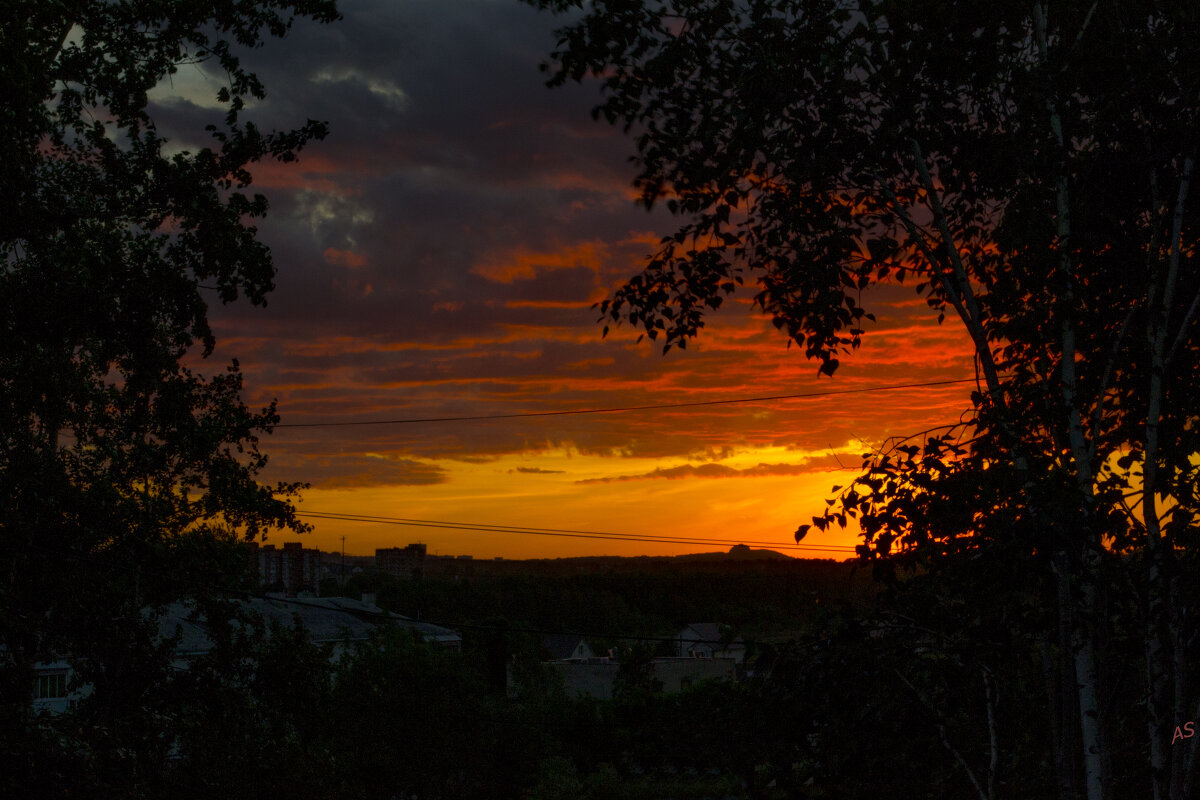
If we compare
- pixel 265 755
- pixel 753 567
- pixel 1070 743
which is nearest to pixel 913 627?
pixel 1070 743

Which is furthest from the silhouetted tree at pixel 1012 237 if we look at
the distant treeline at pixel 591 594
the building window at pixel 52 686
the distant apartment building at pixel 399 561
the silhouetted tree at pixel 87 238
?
the distant apartment building at pixel 399 561

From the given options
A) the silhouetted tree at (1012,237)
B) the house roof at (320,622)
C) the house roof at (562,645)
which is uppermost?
the silhouetted tree at (1012,237)

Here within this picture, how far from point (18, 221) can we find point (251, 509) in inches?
357

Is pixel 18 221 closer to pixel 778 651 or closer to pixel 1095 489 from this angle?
pixel 778 651

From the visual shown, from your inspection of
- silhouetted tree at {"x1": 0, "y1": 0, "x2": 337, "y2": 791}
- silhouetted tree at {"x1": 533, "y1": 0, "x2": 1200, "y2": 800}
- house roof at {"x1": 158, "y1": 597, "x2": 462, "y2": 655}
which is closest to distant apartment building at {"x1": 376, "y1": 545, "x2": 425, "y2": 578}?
house roof at {"x1": 158, "y1": 597, "x2": 462, "y2": 655}

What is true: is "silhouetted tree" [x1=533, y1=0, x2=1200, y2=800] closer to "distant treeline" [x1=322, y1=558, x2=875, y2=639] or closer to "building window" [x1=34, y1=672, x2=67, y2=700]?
"building window" [x1=34, y1=672, x2=67, y2=700]

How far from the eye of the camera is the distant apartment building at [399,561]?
13712cm

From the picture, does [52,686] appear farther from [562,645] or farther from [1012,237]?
[562,645]

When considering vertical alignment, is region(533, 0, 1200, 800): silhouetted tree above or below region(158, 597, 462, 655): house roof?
above

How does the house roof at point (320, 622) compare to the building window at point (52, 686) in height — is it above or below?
above

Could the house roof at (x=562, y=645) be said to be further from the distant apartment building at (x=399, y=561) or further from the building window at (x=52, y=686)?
the building window at (x=52, y=686)

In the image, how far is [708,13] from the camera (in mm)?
6699

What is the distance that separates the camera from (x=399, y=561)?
15512cm

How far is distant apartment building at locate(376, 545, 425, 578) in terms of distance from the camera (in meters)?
137
